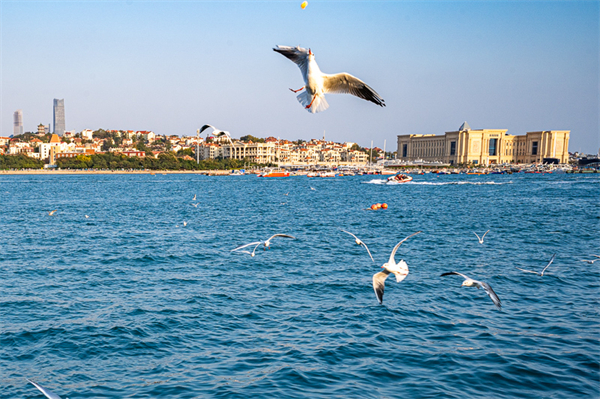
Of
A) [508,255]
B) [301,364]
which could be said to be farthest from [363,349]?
[508,255]

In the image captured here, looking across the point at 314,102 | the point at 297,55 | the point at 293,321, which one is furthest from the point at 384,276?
the point at 293,321

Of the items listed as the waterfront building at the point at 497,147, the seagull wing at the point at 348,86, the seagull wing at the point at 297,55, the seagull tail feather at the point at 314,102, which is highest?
the waterfront building at the point at 497,147

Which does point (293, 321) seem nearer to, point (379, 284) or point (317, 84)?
point (379, 284)

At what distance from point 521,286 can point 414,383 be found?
652 cm

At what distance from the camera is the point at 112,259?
677 inches

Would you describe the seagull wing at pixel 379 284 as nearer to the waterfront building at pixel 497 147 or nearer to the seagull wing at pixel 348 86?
the seagull wing at pixel 348 86

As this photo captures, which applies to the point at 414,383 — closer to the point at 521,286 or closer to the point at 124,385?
the point at 124,385

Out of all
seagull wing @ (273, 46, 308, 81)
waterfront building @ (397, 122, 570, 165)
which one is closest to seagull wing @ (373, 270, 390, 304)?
seagull wing @ (273, 46, 308, 81)

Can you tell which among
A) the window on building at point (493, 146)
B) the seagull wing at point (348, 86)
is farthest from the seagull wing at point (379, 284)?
the window on building at point (493, 146)

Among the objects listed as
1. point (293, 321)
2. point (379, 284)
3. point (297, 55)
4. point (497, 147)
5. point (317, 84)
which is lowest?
point (293, 321)

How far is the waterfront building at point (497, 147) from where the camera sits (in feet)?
495

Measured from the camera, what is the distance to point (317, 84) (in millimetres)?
4430

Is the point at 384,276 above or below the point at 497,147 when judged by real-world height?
below

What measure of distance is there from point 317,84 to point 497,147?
16254cm
